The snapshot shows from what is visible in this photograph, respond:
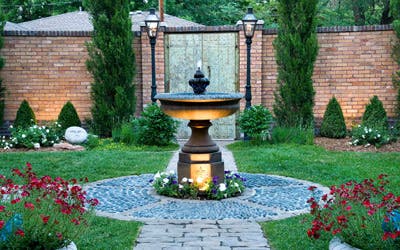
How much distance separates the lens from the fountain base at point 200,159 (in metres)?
6.76

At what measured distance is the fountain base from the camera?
676 centimetres

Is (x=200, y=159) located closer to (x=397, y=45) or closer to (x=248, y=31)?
(x=248, y=31)

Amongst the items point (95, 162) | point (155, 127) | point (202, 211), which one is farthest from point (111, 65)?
point (202, 211)

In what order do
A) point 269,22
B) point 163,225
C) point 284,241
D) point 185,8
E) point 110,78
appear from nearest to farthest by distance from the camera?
point 284,241 → point 163,225 → point 110,78 → point 269,22 → point 185,8

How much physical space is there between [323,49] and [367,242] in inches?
357

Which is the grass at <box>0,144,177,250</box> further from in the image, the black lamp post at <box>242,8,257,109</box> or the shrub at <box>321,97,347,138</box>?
the shrub at <box>321,97,347,138</box>

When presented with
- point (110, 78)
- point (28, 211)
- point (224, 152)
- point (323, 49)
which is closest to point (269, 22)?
point (323, 49)

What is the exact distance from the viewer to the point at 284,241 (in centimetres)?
480

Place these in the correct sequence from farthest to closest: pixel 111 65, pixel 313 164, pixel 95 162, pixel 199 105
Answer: pixel 111 65, pixel 95 162, pixel 313 164, pixel 199 105

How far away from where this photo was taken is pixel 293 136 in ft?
37.3

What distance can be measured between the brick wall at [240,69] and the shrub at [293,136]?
1302mm

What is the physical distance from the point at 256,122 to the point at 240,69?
1872 mm

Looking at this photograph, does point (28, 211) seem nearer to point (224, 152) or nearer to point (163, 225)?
point (163, 225)

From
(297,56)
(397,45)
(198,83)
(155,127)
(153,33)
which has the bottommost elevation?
(155,127)
